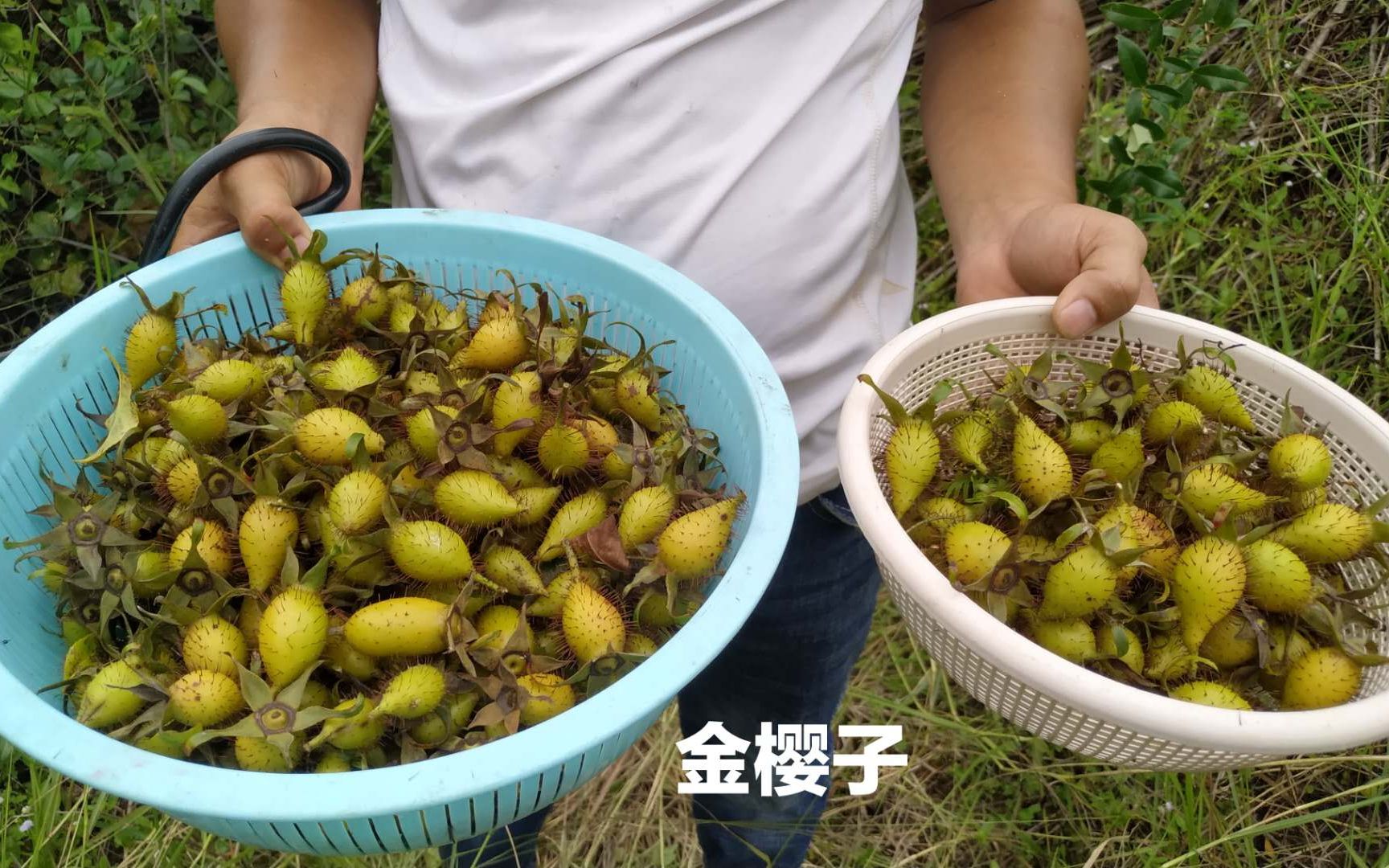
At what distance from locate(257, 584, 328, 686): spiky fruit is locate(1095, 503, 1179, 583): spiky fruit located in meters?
0.71

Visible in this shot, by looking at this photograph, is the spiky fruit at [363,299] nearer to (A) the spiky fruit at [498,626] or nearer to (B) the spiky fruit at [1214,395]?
(A) the spiky fruit at [498,626]

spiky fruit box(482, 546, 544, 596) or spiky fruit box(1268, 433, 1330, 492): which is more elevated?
spiky fruit box(482, 546, 544, 596)

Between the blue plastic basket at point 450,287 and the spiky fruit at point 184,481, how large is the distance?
0.50 ft

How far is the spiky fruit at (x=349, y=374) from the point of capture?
3.24 ft

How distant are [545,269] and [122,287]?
1.43 feet

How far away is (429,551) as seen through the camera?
864 millimetres

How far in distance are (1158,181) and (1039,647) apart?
1.01m

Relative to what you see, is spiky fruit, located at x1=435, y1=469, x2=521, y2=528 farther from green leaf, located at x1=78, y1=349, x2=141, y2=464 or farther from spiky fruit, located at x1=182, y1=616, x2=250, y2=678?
green leaf, located at x1=78, y1=349, x2=141, y2=464

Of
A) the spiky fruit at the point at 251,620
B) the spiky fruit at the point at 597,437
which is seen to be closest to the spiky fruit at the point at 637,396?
the spiky fruit at the point at 597,437

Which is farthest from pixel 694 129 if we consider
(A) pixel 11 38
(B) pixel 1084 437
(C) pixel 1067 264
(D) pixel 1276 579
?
(A) pixel 11 38

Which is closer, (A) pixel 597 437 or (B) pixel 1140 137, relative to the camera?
(A) pixel 597 437

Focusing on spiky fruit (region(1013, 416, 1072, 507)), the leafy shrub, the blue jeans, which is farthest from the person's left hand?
the leafy shrub

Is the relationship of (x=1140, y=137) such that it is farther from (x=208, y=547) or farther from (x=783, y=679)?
(x=208, y=547)

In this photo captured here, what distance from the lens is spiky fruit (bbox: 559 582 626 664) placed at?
2.77 feet
